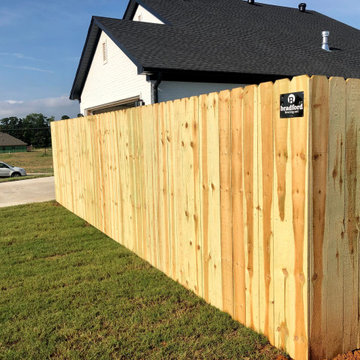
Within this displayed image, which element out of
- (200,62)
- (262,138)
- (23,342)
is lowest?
(23,342)

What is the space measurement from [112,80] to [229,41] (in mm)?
4698

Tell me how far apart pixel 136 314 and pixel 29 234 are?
3.98 m

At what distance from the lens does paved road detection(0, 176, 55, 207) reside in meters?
10.6

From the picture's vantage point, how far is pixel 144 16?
16.6 m

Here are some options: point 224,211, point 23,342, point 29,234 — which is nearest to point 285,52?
point 29,234

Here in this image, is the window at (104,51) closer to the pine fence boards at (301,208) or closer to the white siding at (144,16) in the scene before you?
the white siding at (144,16)

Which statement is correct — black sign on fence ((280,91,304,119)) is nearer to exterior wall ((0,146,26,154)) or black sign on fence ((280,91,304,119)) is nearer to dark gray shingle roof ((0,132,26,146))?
exterior wall ((0,146,26,154))

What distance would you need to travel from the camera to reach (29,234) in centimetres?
692

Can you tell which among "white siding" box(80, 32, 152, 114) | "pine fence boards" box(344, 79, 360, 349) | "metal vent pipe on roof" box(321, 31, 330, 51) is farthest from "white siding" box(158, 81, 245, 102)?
"pine fence boards" box(344, 79, 360, 349)

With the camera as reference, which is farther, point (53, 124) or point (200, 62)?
point (200, 62)

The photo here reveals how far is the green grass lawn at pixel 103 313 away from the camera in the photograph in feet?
10.3

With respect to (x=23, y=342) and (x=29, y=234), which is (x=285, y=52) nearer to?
(x=29, y=234)

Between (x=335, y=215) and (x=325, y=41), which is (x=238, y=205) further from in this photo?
(x=325, y=41)

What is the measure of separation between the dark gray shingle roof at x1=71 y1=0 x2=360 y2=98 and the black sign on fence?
27.7 ft
